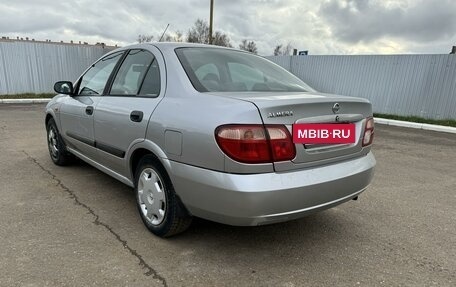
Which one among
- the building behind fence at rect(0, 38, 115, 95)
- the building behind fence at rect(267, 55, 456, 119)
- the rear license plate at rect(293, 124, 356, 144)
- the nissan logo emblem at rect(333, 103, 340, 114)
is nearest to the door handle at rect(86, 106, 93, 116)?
the rear license plate at rect(293, 124, 356, 144)

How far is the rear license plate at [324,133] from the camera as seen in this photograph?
2412 mm

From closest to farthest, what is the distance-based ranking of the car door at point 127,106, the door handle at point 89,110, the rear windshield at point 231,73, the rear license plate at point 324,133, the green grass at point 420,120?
the rear license plate at point 324,133 < the rear windshield at point 231,73 < the car door at point 127,106 < the door handle at point 89,110 < the green grass at point 420,120

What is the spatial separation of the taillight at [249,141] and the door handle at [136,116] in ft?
2.98

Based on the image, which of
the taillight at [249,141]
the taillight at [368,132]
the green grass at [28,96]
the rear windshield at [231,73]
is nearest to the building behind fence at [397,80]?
the rear windshield at [231,73]

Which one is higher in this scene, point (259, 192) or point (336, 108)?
point (336, 108)

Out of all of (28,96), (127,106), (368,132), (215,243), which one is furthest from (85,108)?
(28,96)

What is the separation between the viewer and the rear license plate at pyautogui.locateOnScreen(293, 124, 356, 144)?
241 cm

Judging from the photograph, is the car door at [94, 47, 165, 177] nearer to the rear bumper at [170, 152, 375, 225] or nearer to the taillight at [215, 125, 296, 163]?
the rear bumper at [170, 152, 375, 225]

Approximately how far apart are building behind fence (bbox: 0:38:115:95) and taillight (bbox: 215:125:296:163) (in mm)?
16084

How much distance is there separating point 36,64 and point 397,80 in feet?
47.4

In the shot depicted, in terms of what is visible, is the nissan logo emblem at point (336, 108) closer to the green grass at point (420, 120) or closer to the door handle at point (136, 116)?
the door handle at point (136, 116)

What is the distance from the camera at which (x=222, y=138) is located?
2295 mm

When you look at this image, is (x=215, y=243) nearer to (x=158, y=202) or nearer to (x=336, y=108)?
(x=158, y=202)

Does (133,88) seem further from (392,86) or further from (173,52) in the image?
(392,86)
